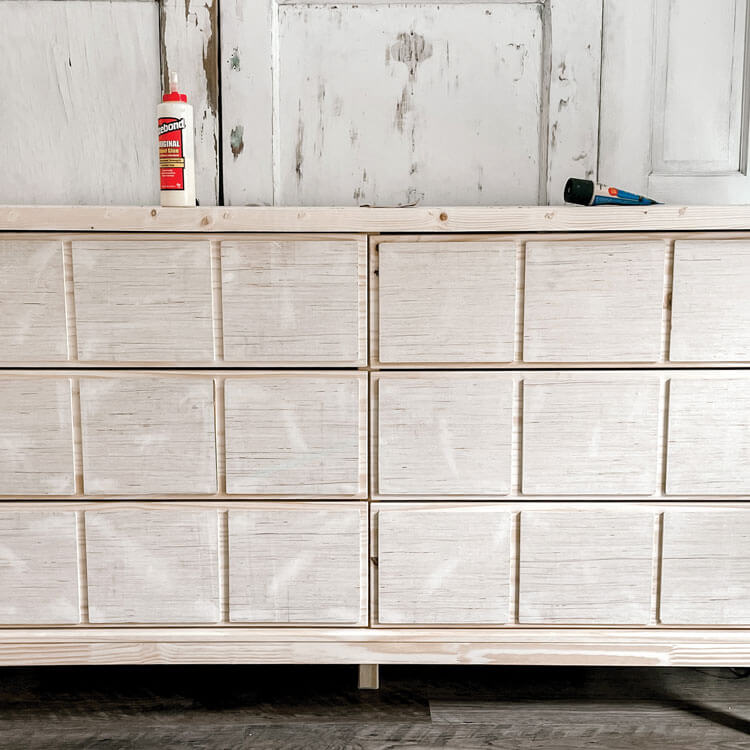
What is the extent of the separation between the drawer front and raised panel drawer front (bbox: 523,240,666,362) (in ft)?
0.90

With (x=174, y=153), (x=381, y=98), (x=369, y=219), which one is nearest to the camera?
(x=369, y=219)

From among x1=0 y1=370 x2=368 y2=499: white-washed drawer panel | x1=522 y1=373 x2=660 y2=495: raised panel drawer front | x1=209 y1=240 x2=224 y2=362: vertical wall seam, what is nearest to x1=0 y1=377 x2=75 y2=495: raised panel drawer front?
x1=0 y1=370 x2=368 y2=499: white-washed drawer panel

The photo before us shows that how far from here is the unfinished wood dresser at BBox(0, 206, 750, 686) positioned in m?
1.01

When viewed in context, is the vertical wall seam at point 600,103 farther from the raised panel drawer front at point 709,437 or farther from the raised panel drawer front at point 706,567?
the raised panel drawer front at point 706,567

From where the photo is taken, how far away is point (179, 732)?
1.11 m

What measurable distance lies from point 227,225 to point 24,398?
0.42m

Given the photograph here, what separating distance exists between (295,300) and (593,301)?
0.46 metres

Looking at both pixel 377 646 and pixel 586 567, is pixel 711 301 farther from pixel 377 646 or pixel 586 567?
pixel 377 646

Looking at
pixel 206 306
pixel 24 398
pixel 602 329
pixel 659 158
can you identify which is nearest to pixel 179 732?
pixel 24 398

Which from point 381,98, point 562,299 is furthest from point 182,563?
point 381,98

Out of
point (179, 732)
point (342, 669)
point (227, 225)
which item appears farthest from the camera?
point (342, 669)

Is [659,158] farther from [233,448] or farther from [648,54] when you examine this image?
[233,448]

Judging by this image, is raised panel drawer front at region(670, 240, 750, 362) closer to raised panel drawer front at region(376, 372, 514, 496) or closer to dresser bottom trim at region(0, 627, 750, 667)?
raised panel drawer front at region(376, 372, 514, 496)

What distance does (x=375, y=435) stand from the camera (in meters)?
1.06
